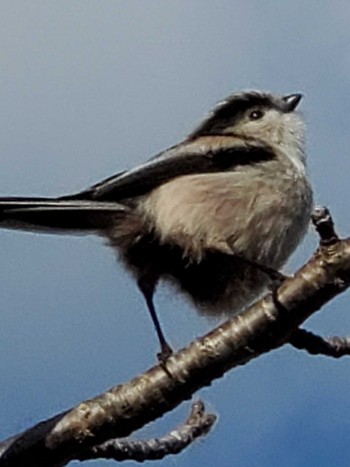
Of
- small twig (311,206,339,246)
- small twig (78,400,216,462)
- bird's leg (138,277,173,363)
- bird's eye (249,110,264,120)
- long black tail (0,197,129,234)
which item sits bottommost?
small twig (78,400,216,462)

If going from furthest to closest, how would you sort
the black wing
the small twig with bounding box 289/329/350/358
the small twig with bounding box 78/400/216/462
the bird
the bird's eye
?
the bird's eye
the black wing
the bird
the small twig with bounding box 78/400/216/462
the small twig with bounding box 289/329/350/358

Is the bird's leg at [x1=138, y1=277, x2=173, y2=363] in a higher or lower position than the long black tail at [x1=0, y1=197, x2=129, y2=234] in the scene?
lower

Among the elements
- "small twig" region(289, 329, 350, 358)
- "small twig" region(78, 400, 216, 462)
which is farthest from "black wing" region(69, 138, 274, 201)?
"small twig" region(289, 329, 350, 358)

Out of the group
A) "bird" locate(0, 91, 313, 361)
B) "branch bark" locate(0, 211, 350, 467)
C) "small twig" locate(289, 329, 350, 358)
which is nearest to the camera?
"branch bark" locate(0, 211, 350, 467)

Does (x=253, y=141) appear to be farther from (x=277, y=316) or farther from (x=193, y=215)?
(x=277, y=316)

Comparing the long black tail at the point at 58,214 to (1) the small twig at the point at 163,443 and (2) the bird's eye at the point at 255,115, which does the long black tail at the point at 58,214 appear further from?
(2) the bird's eye at the point at 255,115

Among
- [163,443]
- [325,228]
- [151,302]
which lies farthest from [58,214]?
[325,228]

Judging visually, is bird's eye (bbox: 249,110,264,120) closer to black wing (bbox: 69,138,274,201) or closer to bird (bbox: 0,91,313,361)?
black wing (bbox: 69,138,274,201)

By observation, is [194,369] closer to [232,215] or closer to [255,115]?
[232,215]
